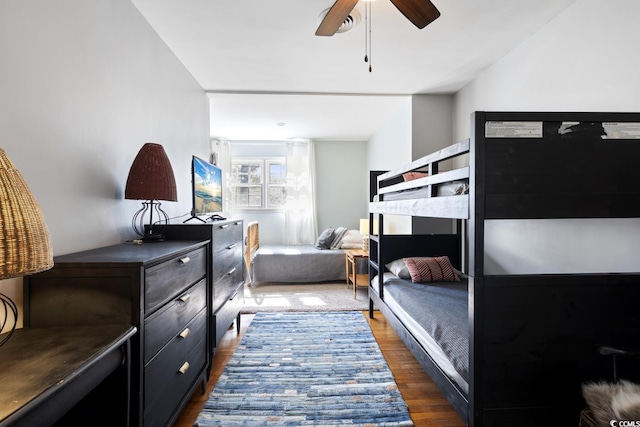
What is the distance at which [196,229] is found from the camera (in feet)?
6.28

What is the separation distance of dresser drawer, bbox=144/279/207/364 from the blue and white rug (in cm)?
60

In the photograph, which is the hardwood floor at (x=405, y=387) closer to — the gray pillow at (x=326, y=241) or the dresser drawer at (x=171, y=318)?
the dresser drawer at (x=171, y=318)

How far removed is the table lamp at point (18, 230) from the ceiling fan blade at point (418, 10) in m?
1.76

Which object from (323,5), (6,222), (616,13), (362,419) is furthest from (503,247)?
(6,222)

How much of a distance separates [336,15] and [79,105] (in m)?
1.43

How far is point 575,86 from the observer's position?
1937mm

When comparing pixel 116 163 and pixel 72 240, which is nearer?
pixel 72 240

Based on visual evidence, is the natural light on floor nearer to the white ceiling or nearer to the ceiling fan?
the white ceiling

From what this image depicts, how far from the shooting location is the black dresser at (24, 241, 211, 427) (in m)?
1.09

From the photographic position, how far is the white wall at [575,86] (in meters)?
1.64

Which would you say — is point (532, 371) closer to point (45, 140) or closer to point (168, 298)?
point (168, 298)

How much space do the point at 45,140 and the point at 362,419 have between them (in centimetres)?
206

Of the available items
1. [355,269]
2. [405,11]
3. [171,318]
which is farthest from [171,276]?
[355,269]

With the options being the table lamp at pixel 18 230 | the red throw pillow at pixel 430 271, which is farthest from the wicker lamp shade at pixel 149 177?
the red throw pillow at pixel 430 271
